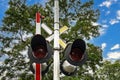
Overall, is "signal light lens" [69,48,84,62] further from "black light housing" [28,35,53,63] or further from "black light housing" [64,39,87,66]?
"black light housing" [28,35,53,63]

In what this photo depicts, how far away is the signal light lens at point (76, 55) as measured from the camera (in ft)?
15.9

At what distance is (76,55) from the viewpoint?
489cm

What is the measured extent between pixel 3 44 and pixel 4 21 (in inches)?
79.4

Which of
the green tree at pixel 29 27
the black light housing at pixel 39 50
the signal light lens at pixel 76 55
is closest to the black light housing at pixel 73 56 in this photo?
the signal light lens at pixel 76 55

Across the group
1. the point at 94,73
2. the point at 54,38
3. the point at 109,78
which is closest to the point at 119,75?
the point at 109,78

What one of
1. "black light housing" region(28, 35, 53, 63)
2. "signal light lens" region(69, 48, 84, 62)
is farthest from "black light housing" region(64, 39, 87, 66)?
"black light housing" region(28, 35, 53, 63)

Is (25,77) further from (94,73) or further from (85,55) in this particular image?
(85,55)

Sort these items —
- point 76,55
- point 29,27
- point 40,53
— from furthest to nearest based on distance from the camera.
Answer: point 29,27 < point 76,55 < point 40,53

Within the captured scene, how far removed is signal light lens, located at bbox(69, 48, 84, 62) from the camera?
4.84 m

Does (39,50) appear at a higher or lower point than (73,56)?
higher

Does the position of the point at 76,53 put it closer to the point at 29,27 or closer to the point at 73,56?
the point at 73,56

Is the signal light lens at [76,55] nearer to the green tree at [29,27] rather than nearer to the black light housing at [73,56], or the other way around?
the black light housing at [73,56]

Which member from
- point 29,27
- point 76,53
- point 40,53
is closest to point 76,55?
point 76,53

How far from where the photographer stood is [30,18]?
32.2m
